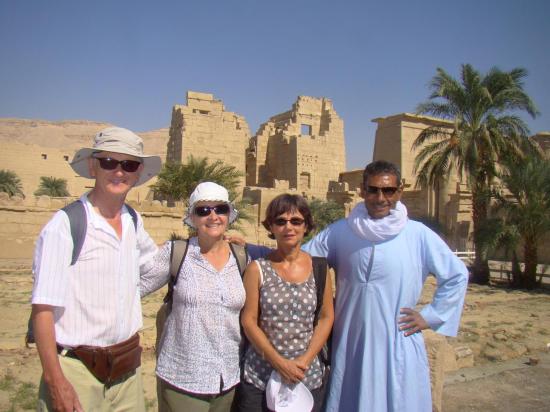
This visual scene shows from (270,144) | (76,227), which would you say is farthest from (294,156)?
(76,227)

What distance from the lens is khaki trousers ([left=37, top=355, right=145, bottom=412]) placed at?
2119mm

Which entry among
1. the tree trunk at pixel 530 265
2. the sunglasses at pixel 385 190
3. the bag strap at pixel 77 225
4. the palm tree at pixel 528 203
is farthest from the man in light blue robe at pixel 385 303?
the tree trunk at pixel 530 265

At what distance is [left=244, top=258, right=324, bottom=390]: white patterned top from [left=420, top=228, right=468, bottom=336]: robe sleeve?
769 millimetres

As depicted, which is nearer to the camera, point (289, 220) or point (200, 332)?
point (200, 332)

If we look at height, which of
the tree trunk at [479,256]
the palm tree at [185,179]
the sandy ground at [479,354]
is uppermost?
the palm tree at [185,179]

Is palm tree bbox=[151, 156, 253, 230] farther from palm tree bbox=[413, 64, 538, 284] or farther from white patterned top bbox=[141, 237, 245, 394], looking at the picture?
white patterned top bbox=[141, 237, 245, 394]

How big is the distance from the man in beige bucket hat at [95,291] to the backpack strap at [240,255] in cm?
48

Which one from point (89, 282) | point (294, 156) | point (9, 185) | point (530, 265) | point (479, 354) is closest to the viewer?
point (89, 282)

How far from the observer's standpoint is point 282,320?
2.49 m

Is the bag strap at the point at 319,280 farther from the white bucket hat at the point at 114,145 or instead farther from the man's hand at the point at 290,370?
the white bucket hat at the point at 114,145

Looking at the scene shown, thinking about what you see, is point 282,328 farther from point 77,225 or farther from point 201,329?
point 77,225

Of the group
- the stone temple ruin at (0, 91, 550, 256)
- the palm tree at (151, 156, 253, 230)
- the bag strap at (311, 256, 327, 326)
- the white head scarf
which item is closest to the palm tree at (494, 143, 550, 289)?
the stone temple ruin at (0, 91, 550, 256)

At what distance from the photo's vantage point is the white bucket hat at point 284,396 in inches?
95.0

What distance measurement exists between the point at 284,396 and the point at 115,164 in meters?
1.46
